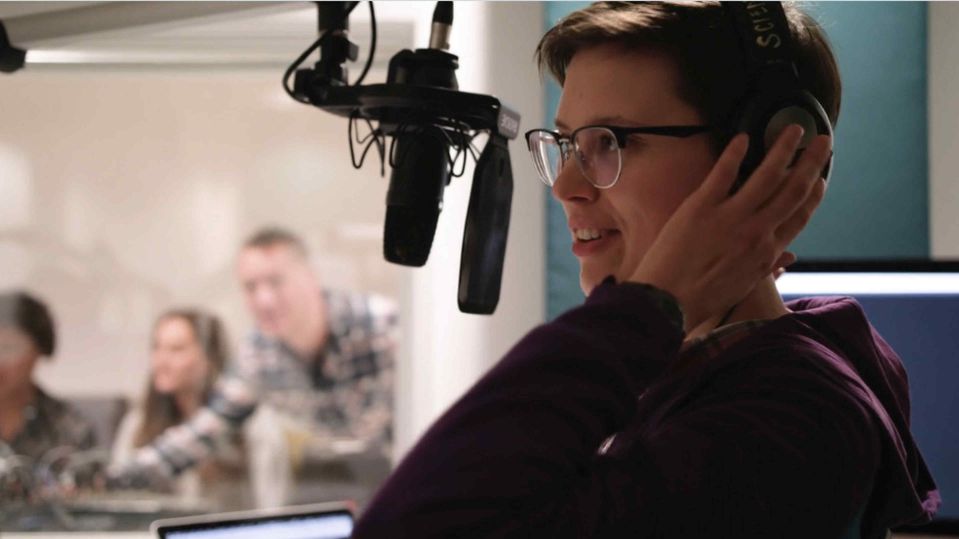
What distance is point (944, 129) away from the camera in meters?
1.89

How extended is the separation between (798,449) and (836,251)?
1.39 m

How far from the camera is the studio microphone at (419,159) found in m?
0.81

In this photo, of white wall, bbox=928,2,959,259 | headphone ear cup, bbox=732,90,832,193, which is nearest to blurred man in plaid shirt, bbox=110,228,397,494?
white wall, bbox=928,2,959,259

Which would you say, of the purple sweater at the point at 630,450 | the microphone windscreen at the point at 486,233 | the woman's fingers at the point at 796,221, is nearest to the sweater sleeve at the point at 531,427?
the purple sweater at the point at 630,450

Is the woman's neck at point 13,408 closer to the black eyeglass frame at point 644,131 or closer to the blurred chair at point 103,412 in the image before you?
the blurred chair at point 103,412

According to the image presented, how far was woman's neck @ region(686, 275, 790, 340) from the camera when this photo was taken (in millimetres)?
777

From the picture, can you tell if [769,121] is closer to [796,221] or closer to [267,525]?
[796,221]

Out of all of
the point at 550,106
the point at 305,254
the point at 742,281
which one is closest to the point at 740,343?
the point at 742,281

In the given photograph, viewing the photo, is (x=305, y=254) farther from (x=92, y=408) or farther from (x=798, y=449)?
(x=798, y=449)

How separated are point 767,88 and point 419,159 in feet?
0.90

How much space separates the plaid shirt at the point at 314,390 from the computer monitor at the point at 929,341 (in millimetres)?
1176

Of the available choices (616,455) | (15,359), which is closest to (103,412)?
(15,359)

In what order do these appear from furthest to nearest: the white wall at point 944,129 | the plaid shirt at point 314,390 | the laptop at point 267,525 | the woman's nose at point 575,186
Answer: the plaid shirt at point 314,390 < the white wall at point 944,129 < the laptop at point 267,525 < the woman's nose at point 575,186

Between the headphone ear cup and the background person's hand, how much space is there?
2 centimetres
